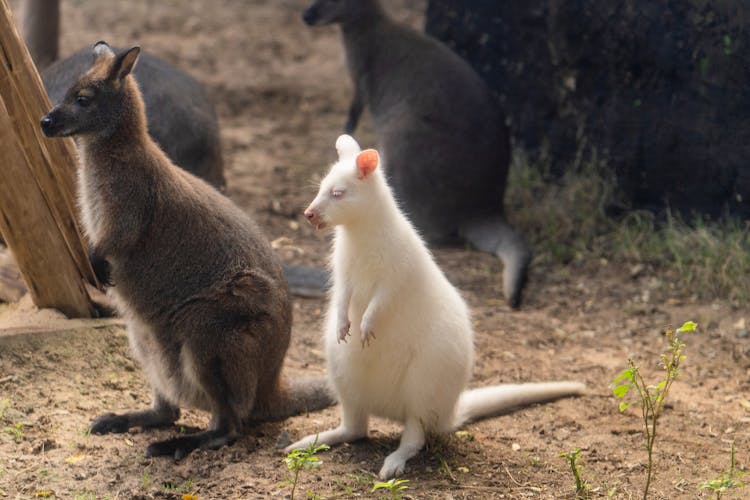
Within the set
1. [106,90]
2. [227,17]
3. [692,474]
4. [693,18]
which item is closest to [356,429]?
[692,474]

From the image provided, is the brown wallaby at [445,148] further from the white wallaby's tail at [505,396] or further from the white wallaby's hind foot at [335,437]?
the white wallaby's hind foot at [335,437]

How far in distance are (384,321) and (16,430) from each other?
58.7 inches

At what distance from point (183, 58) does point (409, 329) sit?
7.10 m

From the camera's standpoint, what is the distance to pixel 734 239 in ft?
19.5

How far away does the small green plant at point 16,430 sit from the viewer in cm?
385

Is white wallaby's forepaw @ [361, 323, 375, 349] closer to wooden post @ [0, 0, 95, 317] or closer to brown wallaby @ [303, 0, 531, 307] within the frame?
wooden post @ [0, 0, 95, 317]

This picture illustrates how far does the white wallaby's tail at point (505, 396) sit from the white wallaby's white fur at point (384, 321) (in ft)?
0.78

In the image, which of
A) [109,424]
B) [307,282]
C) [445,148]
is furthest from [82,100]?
[445,148]

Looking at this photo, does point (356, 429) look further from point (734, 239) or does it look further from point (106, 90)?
point (734, 239)

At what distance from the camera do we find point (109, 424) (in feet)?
13.3

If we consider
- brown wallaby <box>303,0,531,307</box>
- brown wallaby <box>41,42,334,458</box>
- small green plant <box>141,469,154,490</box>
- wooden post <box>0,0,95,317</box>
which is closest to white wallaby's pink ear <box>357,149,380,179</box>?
brown wallaby <box>41,42,334,458</box>

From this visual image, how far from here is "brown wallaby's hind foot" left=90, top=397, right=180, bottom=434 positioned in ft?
13.3

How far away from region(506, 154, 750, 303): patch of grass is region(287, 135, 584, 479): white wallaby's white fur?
8.28 feet

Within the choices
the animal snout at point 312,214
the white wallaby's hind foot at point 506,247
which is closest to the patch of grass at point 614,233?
the white wallaby's hind foot at point 506,247
